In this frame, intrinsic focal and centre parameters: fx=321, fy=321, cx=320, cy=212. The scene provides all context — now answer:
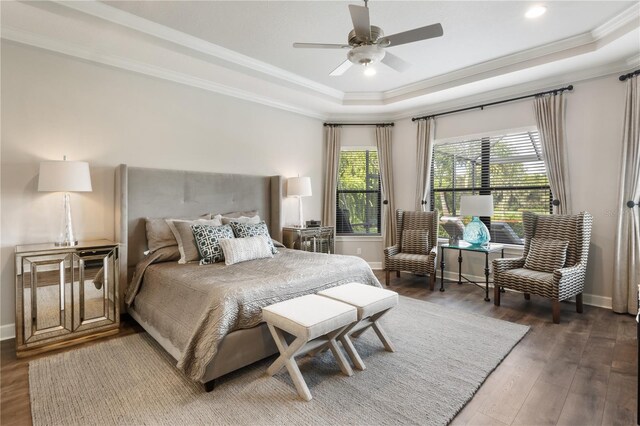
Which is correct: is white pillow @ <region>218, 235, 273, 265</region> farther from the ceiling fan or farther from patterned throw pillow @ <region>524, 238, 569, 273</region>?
patterned throw pillow @ <region>524, 238, 569, 273</region>

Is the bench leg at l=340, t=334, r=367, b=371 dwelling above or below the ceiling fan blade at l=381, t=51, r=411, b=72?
below

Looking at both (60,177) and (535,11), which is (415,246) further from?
(60,177)

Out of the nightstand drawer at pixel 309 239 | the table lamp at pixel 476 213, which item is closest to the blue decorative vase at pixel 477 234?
the table lamp at pixel 476 213

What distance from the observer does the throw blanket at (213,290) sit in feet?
7.07

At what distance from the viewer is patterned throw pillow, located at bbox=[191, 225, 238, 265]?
10.6 feet

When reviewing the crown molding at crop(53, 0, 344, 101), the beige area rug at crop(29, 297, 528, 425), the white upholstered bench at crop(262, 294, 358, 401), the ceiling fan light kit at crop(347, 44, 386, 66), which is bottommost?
the beige area rug at crop(29, 297, 528, 425)

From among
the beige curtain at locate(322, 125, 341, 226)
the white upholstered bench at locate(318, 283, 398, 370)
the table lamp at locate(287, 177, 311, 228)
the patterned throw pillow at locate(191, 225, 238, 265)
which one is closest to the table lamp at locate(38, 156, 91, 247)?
the patterned throw pillow at locate(191, 225, 238, 265)

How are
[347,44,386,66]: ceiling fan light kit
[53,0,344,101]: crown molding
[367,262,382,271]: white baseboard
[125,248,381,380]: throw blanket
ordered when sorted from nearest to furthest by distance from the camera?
1. [125,248,381,380]: throw blanket
2. [347,44,386,66]: ceiling fan light kit
3. [53,0,344,101]: crown molding
4. [367,262,382,271]: white baseboard

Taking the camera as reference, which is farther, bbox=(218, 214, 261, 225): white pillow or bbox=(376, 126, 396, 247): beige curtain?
bbox=(376, 126, 396, 247): beige curtain

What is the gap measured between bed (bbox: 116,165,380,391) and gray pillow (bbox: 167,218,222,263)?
0.14m

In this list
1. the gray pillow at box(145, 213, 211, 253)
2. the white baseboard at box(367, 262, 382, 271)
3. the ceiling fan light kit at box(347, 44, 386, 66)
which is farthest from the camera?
the white baseboard at box(367, 262, 382, 271)

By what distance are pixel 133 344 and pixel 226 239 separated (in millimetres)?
1213

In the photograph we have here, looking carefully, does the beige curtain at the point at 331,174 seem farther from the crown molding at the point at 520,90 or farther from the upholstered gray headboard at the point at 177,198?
the upholstered gray headboard at the point at 177,198

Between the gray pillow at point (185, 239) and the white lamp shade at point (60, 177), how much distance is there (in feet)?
2.95
